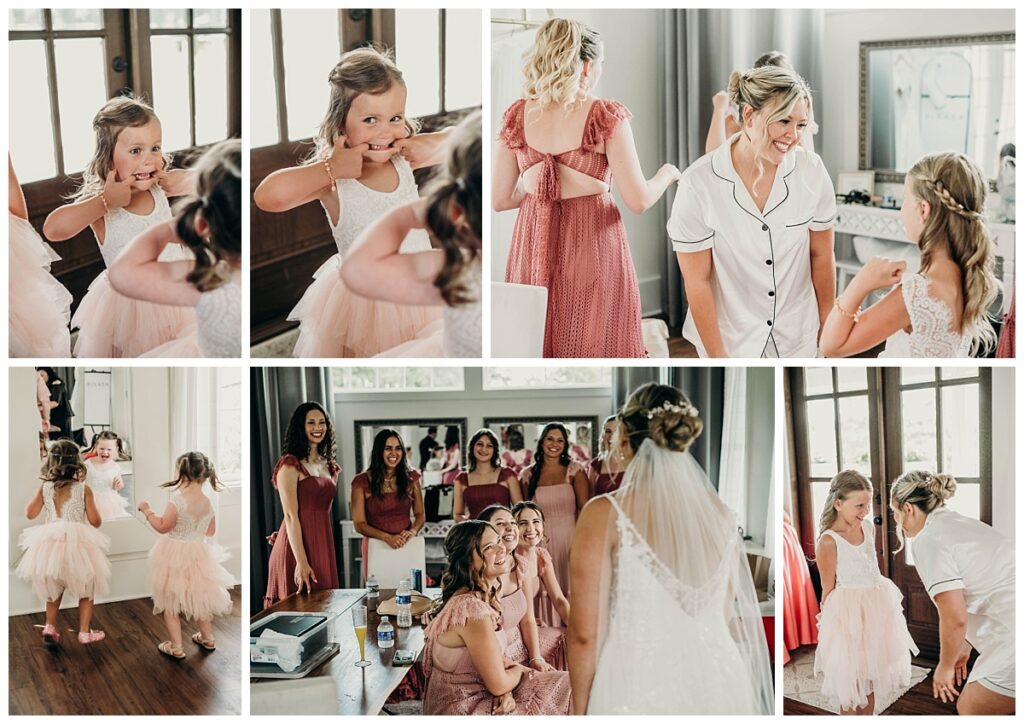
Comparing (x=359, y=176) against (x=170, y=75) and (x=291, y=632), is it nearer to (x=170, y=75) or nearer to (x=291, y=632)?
(x=170, y=75)

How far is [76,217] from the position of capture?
2689 mm

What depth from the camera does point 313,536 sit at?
8.93 ft

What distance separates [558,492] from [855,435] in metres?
0.76

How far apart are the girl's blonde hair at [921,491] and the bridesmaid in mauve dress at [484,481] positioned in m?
0.95

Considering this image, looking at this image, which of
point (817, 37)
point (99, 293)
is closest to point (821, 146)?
point (817, 37)

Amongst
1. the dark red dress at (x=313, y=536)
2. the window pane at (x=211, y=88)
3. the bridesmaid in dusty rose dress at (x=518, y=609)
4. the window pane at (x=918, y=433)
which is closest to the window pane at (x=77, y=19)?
the window pane at (x=211, y=88)

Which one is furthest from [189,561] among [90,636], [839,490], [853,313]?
[853,313]

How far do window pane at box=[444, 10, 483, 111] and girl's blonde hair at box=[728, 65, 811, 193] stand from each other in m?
0.62

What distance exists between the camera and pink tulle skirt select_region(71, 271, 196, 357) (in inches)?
107

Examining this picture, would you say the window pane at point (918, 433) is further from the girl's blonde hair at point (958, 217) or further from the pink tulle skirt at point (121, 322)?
the pink tulle skirt at point (121, 322)

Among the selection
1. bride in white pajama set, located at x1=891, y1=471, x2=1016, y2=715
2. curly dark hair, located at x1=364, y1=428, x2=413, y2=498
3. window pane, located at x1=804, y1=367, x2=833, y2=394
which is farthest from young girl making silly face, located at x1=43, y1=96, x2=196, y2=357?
bride in white pajama set, located at x1=891, y1=471, x2=1016, y2=715

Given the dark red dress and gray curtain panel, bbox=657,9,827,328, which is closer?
gray curtain panel, bbox=657,9,827,328

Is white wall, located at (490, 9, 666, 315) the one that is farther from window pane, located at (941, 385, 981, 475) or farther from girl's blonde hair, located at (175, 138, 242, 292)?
window pane, located at (941, 385, 981, 475)

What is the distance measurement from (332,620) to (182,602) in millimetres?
386
